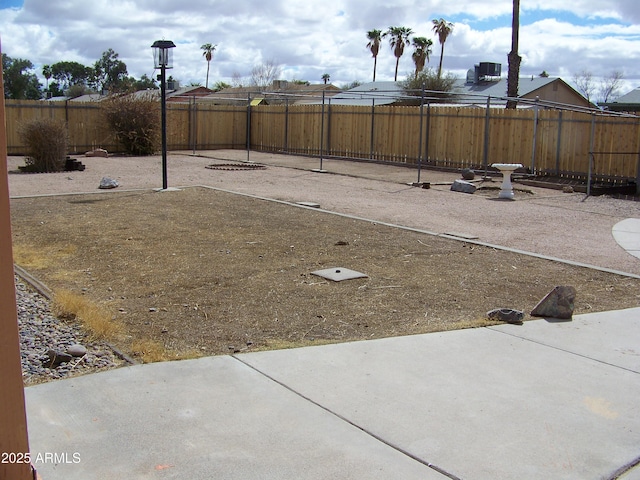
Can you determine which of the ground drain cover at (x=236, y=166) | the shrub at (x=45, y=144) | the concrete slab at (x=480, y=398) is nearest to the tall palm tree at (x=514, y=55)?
the ground drain cover at (x=236, y=166)

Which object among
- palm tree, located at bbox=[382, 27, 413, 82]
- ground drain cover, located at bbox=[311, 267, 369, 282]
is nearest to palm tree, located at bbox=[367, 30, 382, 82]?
palm tree, located at bbox=[382, 27, 413, 82]

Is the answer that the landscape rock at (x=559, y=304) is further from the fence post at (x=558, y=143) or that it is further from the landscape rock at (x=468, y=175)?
the fence post at (x=558, y=143)

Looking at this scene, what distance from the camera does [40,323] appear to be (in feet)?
18.5

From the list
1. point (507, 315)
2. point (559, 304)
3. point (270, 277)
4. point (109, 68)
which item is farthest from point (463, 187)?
point (109, 68)

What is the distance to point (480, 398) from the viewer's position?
4336 mm

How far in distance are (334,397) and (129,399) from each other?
119 centimetres

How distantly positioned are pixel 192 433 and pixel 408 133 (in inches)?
878

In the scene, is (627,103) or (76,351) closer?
(76,351)

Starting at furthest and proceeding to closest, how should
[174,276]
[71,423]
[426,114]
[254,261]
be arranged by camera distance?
[426,114], [254,261], [174,276], [71,423]

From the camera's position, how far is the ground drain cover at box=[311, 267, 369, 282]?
24.4ft

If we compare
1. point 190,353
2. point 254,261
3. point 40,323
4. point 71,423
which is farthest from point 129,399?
point 254,261

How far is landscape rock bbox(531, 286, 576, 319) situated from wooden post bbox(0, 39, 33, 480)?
4690mm

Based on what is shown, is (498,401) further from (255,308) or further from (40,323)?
(40,323)

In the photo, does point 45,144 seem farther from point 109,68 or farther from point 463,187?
point 109,68
